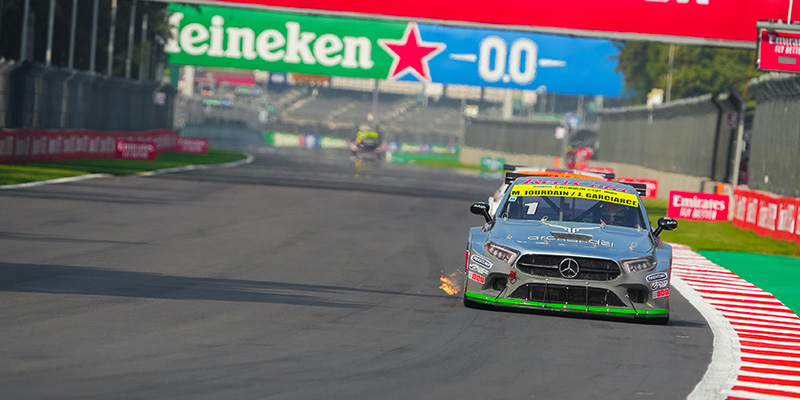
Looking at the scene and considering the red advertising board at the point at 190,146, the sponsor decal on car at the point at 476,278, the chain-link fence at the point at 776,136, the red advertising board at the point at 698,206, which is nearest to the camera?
the sponsor decal on car at the point at 476,278

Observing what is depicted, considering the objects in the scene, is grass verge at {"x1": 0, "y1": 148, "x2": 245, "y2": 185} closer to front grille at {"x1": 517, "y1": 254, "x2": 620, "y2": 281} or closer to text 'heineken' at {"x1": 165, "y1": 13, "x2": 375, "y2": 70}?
text 'heineken' at {"x1": 165, "y1": 13, "x2": 375, "y2": 70}

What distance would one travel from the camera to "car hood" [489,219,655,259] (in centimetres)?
1186

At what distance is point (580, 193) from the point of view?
1341 cm

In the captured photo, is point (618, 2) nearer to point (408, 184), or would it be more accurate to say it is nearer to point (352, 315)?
point (408, 184)

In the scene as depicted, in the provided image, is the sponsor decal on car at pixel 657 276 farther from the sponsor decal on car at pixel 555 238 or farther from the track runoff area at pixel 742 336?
the track runoff area at pixel 742 336

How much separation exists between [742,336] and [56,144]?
102ft

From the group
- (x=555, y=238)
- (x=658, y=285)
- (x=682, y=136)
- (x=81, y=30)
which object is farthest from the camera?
(x=81, y=30)

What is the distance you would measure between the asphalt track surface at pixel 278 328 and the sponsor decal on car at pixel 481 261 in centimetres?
48

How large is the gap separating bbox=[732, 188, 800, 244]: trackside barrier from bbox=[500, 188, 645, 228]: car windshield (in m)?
12.1

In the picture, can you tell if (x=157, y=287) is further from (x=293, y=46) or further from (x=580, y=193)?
(x=293, y=46)

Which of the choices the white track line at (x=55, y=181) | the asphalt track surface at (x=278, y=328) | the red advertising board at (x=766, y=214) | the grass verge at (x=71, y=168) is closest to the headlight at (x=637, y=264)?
the asphalt track surface at (x=278, y=328)

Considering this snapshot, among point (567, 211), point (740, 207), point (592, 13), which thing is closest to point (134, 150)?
point (592, 13)

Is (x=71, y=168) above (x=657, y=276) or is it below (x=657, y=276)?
below

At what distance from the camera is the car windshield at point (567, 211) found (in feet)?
43.2
